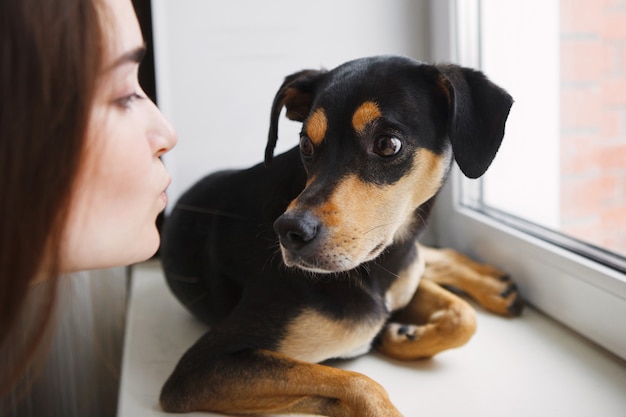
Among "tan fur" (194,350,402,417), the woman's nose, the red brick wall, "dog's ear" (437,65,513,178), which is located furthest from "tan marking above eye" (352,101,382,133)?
the red brick wall

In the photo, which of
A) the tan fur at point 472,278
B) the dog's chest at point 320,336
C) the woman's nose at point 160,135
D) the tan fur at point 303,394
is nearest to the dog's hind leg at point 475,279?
the tan fur at point 472,278

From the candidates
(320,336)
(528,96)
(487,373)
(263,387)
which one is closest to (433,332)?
(487,373)

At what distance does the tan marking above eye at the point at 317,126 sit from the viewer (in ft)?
3.12

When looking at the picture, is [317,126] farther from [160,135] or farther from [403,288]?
[403,288]

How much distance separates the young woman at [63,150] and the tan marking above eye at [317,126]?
0.93 ft

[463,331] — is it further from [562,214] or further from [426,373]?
[562,214]

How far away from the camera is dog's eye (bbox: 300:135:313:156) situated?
0.98 metres

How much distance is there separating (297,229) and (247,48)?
33.9 inches

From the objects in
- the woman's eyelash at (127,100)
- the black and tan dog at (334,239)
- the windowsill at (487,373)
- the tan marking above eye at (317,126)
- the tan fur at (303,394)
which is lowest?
the windowsill at (487,373)

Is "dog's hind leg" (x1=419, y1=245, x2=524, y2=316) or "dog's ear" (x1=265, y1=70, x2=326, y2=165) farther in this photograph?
"dog's hind leg" (x1=419, y1=245, x2=524, y2=316)

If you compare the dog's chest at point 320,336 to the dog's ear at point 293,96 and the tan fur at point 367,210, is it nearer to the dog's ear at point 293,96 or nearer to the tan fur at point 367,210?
the tan fur at point 367,210

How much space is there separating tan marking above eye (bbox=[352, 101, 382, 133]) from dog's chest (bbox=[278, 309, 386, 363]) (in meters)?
0.32

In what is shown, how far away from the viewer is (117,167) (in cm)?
73

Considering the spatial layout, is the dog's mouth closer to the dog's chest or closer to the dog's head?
the dog's head
